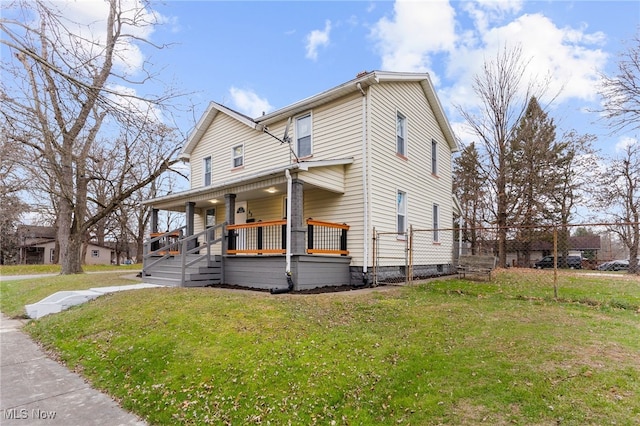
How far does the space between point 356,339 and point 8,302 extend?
38.4 ft

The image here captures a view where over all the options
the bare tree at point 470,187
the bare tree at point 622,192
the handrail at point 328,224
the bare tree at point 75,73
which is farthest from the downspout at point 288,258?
the bare tree at point 622,192

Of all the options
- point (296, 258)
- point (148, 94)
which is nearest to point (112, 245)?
point (296, 258)

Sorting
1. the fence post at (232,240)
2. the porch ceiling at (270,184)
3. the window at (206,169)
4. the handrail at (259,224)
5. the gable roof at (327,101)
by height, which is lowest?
the fence post at (232,240)

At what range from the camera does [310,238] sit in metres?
10.4

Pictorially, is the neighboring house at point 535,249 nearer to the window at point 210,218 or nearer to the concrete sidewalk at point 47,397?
the window at point 210,218

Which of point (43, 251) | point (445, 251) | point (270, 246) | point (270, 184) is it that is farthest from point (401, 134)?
point (43, 251)

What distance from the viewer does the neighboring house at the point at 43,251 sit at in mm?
44263

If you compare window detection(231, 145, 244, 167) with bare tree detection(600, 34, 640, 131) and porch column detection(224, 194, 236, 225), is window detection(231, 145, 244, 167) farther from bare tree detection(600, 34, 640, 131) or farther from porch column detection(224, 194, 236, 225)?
bare tree detection(600, 34, 640, 131)

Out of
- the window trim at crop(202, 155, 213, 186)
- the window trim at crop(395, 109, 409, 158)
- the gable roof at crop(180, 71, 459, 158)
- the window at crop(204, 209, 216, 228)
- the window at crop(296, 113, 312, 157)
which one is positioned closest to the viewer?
the gable roof at crop(180, 71, 459, 158)

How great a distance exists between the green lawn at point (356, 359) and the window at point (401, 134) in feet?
22.1

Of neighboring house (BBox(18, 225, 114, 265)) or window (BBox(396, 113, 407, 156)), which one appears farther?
neighboring house (BBox(18, 225, 114, 265))

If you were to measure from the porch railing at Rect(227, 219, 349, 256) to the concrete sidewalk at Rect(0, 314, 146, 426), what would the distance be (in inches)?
222

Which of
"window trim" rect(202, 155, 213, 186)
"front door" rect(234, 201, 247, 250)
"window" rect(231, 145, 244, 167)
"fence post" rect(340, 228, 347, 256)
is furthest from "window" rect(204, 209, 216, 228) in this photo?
"fence post" rect(340, 228, 347, 256)

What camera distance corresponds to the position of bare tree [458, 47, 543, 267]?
21.0 meters
